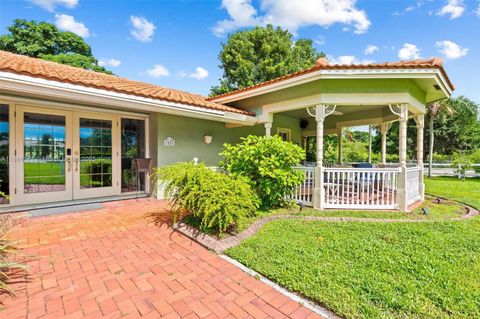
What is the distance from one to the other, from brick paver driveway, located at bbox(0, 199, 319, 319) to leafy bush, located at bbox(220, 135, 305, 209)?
231 cm

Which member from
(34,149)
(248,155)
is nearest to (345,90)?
(248,155)

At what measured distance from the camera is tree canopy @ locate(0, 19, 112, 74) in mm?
22234

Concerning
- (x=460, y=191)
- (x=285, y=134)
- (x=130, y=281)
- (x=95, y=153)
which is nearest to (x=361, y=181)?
(x=285, y=134)

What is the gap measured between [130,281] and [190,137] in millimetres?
5803

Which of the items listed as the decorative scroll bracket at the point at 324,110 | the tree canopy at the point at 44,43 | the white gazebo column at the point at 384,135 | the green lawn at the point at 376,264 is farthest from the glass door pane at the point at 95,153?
the tree canopy at the point at 44,43

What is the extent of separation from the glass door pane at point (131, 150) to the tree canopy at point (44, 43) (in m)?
21.5

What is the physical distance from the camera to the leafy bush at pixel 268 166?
18.7ft

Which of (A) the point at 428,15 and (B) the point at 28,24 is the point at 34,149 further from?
(B) the point at 28,24

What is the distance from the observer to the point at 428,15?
26.7 feet

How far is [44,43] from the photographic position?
2358cm

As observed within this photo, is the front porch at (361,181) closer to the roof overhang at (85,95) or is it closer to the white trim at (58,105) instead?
the roof overhang at (85,95)

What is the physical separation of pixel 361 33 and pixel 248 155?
971 cm

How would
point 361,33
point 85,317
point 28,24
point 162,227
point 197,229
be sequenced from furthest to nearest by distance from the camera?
point 28,24 → point 361,33 → point 162,227 → point 197,229 → point 85,317

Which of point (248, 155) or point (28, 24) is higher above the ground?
point (28, 24)
